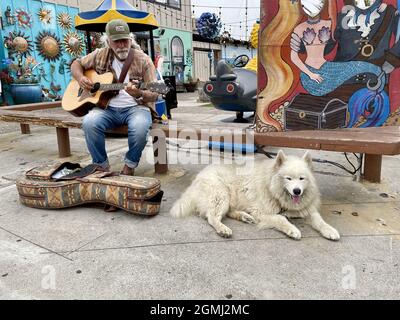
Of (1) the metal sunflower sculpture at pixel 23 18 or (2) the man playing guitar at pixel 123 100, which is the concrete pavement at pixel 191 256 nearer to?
(2) the man playing guitar at pixel 123 100

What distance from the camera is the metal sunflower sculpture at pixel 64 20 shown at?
1049cm

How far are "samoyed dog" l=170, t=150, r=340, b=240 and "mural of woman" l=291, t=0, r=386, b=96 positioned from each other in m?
0.82

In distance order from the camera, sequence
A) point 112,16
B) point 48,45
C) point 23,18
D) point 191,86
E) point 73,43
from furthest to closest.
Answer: point 191,86 < point 73,43 < point 48,45 < point 23,18 < point 112,16

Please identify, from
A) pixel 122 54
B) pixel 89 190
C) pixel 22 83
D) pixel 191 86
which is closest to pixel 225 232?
pixel 89 190

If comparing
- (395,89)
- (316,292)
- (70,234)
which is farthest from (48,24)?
(316,292)

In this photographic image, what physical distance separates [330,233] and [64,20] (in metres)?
10.9

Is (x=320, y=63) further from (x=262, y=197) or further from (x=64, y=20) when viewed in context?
(x=64, y=20)

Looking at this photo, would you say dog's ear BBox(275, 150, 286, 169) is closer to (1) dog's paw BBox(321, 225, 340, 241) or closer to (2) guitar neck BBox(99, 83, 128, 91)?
(1) dog's paw BBox(321, 225, 340, 241)

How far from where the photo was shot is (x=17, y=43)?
9320 mm

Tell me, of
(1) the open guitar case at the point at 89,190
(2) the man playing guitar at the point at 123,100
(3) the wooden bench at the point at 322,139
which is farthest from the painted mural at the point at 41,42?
(1) the open guitar case at the point at 89,190

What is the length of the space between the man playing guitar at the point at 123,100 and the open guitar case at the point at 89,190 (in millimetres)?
430

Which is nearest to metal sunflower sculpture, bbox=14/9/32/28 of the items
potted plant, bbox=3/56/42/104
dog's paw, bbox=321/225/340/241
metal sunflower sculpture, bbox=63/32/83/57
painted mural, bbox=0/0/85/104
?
painted mural, bbox=0/0/85/104

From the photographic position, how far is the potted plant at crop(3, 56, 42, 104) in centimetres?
914
